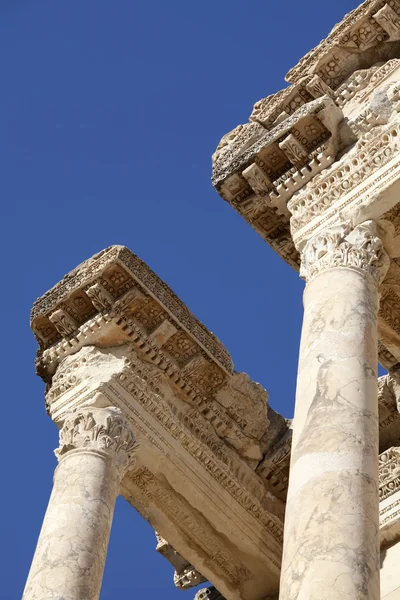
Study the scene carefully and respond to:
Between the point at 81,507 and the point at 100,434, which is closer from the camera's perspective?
the point at 81,507

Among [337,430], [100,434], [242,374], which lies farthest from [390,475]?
[337,430]

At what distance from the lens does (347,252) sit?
41.6 feet

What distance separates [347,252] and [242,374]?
4.18 metres

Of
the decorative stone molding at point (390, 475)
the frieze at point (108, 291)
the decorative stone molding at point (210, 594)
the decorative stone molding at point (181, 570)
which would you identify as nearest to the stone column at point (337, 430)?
the frieze at point (108, 291)

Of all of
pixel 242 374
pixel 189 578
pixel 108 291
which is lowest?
pixel 189 578

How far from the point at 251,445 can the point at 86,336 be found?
2717 mm

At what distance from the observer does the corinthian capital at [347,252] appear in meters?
12.6

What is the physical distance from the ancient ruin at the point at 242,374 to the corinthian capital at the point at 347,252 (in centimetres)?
2

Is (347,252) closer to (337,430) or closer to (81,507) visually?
(337,430)

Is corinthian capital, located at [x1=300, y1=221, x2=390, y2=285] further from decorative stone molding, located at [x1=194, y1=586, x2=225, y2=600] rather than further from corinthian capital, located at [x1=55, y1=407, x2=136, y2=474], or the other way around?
decorative stone molding, located at [x1=194, y1=586, x2=225, y2=600]

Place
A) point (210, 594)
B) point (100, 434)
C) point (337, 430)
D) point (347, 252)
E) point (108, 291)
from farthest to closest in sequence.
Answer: point (210, 594) < point (108, 291) < point (100, 434) < point (347, 252) < point (337, 430)

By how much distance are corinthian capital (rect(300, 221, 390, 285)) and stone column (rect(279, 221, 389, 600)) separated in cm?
1

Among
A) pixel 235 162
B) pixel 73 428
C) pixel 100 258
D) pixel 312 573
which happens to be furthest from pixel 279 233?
pixel 312 573

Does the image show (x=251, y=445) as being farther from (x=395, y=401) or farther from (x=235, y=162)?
(x=235, y=162)
